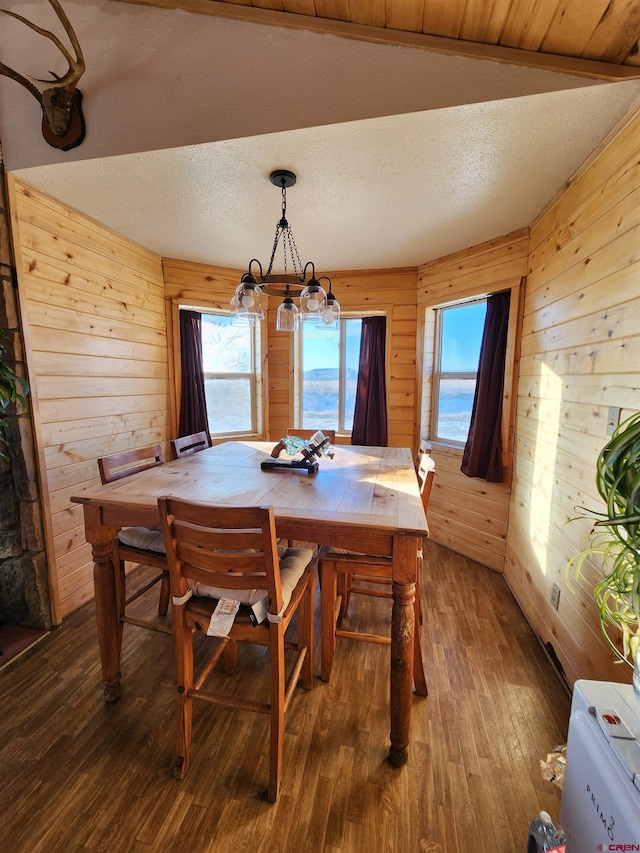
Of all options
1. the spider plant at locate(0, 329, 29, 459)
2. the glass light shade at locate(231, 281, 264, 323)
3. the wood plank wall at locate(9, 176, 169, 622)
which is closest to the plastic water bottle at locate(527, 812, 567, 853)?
the glass light shade at locate(231, 281, 264, 323)

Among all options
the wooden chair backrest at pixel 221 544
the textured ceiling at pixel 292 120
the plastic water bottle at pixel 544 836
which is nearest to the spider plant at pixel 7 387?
the textured ceiling at pixel 292 120

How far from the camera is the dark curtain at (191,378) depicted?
3320 mm

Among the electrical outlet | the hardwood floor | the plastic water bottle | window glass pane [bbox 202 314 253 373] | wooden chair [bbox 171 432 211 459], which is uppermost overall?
window glass pane [bbox 202 314 253 373]

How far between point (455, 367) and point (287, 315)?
1.78 metres

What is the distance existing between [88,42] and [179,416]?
237 cm

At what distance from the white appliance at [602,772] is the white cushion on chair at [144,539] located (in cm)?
155

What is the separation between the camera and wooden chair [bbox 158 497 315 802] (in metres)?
1.12

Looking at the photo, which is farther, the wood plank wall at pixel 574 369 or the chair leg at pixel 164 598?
the chair leg at pixel 164 598

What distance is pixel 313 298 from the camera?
1.92 m

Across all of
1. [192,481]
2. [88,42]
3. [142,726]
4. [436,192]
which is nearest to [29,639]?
[142,726]

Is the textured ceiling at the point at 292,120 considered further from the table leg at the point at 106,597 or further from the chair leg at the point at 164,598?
the chair leg at the point at 164,598

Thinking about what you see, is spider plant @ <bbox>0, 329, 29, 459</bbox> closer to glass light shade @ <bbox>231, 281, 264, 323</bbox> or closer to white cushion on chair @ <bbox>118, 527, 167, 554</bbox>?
white cushion on chair @ <bbox>118, 527, 167, 554</bbox>

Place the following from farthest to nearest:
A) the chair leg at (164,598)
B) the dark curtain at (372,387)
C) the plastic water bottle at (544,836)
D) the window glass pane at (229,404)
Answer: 1. the window glass pane at (229,404)
2. the dark curtain at (372,387)
3. the chair leg at (164,598)
4. the plastic water bottle at (544,836)

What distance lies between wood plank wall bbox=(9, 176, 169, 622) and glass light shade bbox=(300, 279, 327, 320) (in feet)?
4.85
